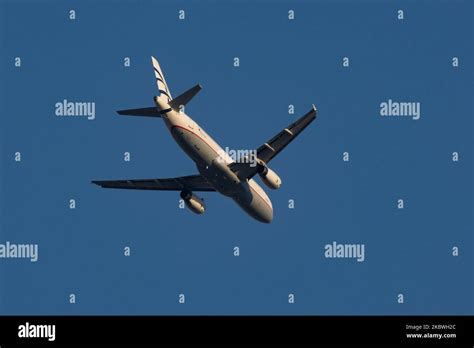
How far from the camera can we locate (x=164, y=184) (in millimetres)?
59250

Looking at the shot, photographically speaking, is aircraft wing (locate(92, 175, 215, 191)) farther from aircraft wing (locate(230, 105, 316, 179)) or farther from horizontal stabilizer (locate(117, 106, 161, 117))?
horizontal stabilizer (locate(117, 106, 161, 117))

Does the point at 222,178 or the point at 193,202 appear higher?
the point at 222,178

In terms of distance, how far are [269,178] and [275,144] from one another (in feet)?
8.48

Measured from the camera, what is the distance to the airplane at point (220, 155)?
48.0 meters

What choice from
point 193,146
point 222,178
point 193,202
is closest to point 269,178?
point 222,178

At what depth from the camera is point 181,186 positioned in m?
58.8

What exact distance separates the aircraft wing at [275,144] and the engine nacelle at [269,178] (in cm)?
43

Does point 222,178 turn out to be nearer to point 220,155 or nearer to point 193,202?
point 220,155

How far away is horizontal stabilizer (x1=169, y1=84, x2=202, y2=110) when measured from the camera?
46.3 m

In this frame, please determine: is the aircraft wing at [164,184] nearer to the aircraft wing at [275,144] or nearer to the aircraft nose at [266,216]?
the aircraft nose at [266,216]

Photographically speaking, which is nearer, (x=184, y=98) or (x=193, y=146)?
(x=184, y=98)

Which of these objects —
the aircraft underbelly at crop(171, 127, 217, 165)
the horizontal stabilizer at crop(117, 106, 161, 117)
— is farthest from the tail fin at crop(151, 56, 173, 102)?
the aircraft underbelly at crop(171, 127, 217, 165)
